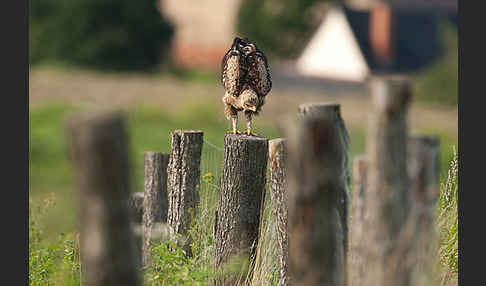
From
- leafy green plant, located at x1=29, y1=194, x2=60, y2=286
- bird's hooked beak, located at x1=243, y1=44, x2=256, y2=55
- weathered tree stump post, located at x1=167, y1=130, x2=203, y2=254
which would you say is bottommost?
leafy green plant, located at x1=29, y1=194, x2=60, y2=286

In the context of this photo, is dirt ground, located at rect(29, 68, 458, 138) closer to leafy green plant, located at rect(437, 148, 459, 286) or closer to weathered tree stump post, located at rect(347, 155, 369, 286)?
leafy green plant, located at rect(437, 148, 459, 286)

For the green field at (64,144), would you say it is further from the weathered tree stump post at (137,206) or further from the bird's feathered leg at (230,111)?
the bird's feathered leg at (230,111)

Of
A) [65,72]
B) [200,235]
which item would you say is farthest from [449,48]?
[200,235]

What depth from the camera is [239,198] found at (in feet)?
17.7

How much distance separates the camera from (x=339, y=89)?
90.3 feet

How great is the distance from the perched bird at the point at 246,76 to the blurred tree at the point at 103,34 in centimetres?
2543

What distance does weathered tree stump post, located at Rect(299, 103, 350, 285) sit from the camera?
14.5 feet

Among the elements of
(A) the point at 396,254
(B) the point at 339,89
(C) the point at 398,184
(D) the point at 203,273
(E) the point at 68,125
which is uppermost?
(B) the point at 339,89

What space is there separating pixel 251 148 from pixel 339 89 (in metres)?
22.5

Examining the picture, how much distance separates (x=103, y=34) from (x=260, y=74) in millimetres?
25981

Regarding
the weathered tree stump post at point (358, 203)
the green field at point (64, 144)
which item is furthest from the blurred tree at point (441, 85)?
the weathered tree stump post at point (358, 203)

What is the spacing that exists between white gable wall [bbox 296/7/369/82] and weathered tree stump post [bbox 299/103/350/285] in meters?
27.1

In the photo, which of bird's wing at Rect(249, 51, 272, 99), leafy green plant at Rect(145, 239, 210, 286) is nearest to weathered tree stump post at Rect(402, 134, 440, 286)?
leafy green plant at Rect(145, 239, 210, 286)

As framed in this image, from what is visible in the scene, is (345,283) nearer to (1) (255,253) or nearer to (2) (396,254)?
(2) (396,254)
